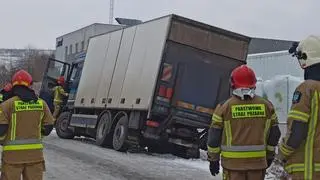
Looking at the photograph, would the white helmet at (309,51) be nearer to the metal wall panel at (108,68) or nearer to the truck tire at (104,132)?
the truck tire at (104,132)

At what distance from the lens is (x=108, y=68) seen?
18203mm

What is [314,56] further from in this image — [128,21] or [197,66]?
[128,21]

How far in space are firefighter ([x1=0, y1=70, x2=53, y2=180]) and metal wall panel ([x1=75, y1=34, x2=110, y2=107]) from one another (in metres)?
11.8

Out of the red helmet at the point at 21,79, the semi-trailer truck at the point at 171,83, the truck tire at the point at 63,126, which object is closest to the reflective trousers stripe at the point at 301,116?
the red helmet at the point at 21,79

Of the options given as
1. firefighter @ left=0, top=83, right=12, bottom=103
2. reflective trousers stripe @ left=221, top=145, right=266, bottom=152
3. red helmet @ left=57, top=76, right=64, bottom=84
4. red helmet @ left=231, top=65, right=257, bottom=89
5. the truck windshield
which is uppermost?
the truck windshield

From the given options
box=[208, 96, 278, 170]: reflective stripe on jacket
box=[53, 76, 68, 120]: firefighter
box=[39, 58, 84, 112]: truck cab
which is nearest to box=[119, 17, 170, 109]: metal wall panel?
box=[39, 58, 84, 112]: truck cab

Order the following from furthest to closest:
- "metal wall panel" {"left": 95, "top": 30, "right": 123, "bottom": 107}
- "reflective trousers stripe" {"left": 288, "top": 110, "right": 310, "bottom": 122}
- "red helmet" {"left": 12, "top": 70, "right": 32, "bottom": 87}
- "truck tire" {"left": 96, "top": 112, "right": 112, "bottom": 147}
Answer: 1. "metal wall panel" {"left": 95, "top": 30, "right": 123, "bottom": 107}
2. "truck tire" {"left": 96, "top": 112, "right": 112, "bottom": 147}
3. "red helmet" {"left": 12, "top": 70, "right": 32, "bottom": 87}
4. "reflective trousers stripe" {"left": 288, "top": 110, "right": 310, "bottom": 122}

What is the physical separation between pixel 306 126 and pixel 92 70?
15.1 metres

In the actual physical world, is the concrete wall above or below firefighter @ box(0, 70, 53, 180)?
above

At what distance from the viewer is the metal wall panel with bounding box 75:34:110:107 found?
19.0 m

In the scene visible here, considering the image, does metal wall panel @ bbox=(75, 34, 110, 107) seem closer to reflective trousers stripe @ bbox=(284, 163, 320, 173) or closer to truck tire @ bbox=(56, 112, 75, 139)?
truck tire @ bbox=(56, 112, 75, 139)

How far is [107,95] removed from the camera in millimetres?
17844

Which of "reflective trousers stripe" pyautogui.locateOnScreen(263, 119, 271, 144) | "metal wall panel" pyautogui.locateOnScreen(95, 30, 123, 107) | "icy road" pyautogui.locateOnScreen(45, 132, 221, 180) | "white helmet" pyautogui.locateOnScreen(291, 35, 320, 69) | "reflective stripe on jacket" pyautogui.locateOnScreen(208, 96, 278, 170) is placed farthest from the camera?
"metal wall panel" pyautogui.locateOnScreen(95, 30, 123, 107)

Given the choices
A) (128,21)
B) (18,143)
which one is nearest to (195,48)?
(18,143)
